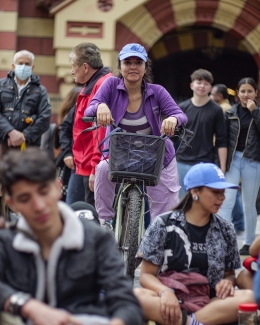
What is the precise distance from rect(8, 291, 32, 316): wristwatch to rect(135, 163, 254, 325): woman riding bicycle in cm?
166

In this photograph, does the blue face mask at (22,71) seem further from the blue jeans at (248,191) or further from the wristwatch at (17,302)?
the wristwatch at (17,302)

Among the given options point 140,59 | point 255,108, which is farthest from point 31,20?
point 140,59

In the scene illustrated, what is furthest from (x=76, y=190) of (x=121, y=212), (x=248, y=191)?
(x=248, y=191)

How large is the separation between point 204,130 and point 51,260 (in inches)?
242

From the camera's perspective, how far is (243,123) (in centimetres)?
984

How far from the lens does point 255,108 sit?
30.9ft

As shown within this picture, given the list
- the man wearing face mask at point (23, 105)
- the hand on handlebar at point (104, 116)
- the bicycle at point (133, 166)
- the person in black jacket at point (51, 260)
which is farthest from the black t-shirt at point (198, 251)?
the man wearing face mask at point (23, 105)

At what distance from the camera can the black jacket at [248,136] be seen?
31.7ft

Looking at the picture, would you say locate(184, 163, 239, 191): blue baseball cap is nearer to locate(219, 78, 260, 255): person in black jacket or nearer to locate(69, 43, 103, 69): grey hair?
locate(69, 43, 103, 69): grey hair

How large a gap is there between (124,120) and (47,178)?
3450 millimetres

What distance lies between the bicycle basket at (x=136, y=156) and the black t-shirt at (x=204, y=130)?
10.1 feet

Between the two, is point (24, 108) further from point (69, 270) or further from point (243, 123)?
point (69, 270)

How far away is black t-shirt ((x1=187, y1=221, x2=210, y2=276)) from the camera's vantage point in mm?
5562

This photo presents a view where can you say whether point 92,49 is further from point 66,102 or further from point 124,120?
point 66,102
